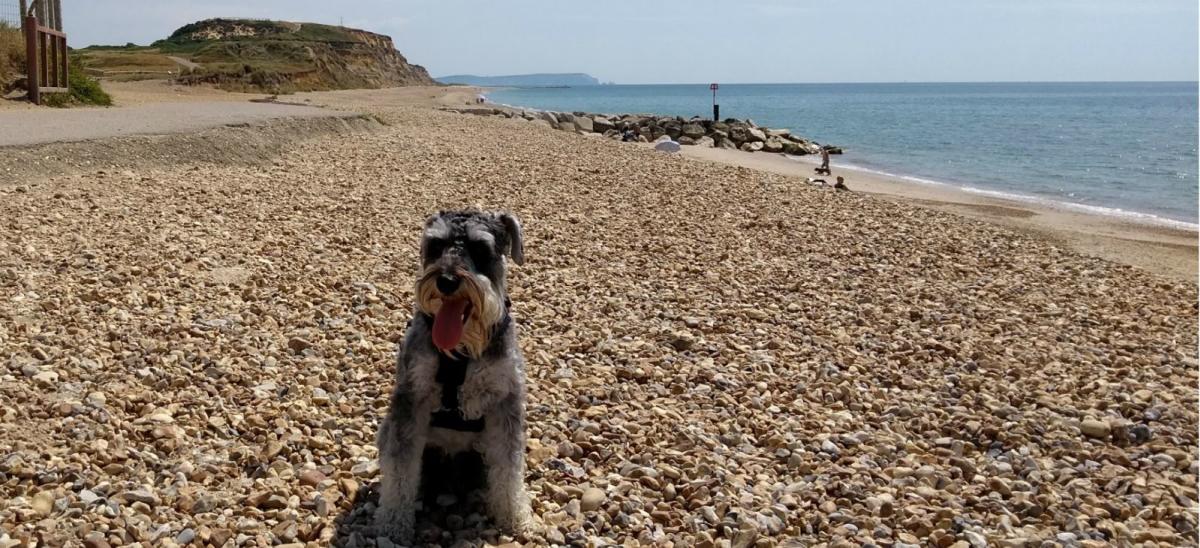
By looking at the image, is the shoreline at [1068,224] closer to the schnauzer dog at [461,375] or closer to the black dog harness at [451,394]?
the schnauzer dog at [461,375]

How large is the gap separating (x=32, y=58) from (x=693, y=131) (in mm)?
28745

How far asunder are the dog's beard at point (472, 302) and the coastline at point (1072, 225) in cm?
1304

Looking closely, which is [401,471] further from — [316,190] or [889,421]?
[316,190]

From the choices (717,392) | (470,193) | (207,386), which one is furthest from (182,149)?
(717,392)

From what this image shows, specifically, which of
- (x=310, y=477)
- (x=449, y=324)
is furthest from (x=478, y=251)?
(x=310, y=477)

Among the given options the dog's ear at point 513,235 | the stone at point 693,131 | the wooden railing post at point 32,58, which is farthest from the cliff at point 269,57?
the dog's ear at point 513,235

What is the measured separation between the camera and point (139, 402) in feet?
18.8

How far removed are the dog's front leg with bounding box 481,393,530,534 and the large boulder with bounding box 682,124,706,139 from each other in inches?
1588

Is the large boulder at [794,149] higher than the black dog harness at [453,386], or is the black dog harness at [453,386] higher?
the large boulder at [794,149]

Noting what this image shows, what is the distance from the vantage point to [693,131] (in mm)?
44219

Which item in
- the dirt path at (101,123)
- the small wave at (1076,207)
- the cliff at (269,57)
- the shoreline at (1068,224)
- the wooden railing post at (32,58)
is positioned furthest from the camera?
the cliff at (269,57)

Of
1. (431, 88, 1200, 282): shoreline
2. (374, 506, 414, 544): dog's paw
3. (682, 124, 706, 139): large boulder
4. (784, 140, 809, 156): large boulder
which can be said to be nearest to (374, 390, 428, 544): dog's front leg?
(374, 506, 414, 544): dog's paw

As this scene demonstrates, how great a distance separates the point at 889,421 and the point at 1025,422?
0.98m

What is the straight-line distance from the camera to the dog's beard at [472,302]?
3.90 m
